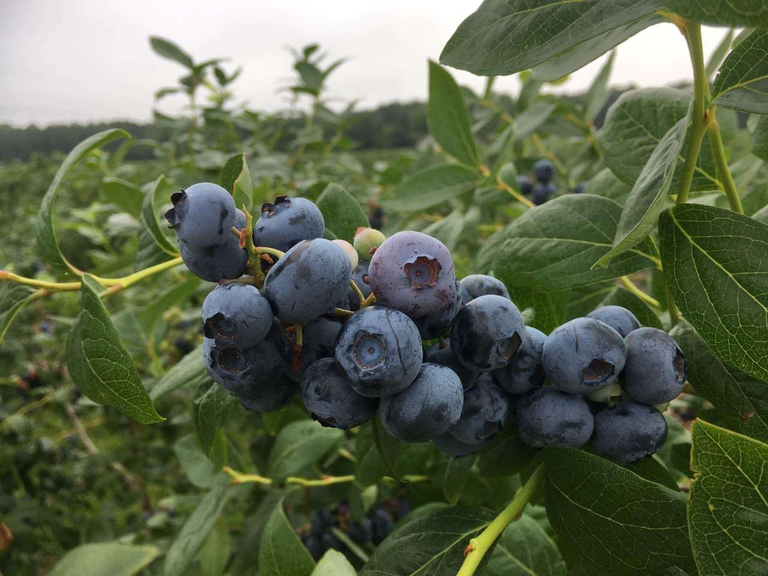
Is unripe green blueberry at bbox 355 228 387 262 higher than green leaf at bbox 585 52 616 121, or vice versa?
green leaf at bbox 585 52 616 121

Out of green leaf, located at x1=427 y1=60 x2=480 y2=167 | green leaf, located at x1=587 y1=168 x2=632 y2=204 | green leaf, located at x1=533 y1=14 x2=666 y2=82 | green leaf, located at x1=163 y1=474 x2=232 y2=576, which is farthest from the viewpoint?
green leaf, located at x1=427 y1=60 x2=480 y2=167

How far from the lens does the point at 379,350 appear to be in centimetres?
67

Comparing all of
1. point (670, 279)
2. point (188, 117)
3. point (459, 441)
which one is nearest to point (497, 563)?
point (459, 441)

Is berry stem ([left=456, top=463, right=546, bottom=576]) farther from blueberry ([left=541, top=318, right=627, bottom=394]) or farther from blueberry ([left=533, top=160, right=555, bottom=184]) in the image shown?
blueberry ([left=533, top=160, right=555, bottom=184])

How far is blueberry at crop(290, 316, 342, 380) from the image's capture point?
79cm

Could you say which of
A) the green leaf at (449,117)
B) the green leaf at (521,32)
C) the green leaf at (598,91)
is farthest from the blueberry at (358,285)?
the green leaf at (598,91)

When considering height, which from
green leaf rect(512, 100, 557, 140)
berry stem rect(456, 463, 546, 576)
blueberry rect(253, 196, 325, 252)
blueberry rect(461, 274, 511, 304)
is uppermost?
green leaf rect(512, 100, 557, 140)

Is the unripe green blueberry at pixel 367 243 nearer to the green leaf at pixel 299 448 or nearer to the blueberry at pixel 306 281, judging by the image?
the blueberry at pixel 306 281

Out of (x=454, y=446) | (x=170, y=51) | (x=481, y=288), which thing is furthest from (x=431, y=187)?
(x=170, y=51)

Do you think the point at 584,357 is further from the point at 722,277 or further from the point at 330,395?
the point at 330,395

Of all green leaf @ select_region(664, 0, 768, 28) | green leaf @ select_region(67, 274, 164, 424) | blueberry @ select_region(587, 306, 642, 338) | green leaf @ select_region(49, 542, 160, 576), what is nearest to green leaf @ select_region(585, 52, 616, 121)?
blueberry @ select_region(587, 306, 642, 338)

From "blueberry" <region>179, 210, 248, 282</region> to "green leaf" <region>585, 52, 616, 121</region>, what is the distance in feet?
6.80

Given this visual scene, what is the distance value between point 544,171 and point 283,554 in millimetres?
2308

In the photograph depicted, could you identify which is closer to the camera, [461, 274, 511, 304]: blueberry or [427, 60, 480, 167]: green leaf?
[461, 274, 511, 304]: blueberry
